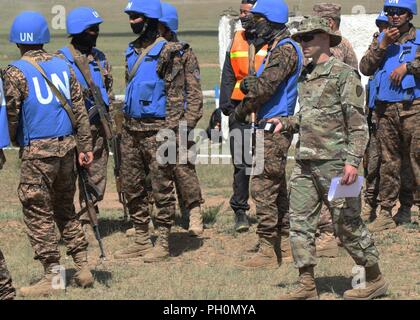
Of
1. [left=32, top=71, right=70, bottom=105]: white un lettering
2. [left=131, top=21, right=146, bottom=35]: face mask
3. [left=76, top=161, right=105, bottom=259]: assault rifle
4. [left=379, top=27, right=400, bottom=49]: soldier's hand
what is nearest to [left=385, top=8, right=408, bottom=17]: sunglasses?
[left=379, top=27, right=400, bottom=49]: soldier's hand

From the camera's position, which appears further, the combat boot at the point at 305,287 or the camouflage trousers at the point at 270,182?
the camouflage trousers at the point at 270,182

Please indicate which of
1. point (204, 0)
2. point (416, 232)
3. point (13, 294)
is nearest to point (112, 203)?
point (416, 232)

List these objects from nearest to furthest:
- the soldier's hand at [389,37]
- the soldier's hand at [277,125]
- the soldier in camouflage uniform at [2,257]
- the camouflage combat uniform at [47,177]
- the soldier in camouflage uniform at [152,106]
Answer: the soldier in camouflage uniform at [2,257] → the soldier's hand at [277,125] → the camouflage combat uniform at [47,177] → the soldier in camouflage uniform at [152,106] → the soldier's hand at [389,37]

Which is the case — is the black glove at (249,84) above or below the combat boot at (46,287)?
above

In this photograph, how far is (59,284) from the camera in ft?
25.6

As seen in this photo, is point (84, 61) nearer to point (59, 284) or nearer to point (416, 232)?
point (59, 284)

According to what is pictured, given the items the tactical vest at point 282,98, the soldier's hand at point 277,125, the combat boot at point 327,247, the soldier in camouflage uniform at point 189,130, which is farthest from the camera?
the soldier in camouflage uniform at point 189,130

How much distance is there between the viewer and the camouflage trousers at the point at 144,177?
887 cm

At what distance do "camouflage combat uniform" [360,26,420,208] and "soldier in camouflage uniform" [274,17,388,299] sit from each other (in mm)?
2605

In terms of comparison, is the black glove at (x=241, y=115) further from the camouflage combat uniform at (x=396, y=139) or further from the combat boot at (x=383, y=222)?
the combat boot at (x=383, y=222)

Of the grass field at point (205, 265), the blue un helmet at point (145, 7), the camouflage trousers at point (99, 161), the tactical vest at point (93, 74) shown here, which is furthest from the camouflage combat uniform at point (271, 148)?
Answer: the camouflage trousers at point (99, 161)

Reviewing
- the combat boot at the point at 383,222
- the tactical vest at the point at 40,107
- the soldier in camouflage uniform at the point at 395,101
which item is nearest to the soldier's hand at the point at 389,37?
the soldier in camouflage uniform at the point at 395,101

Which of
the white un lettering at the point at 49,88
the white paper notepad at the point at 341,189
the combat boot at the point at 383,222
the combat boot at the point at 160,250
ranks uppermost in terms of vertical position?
the white un lettering at the point at 49,88

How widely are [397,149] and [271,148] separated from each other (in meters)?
2.22
